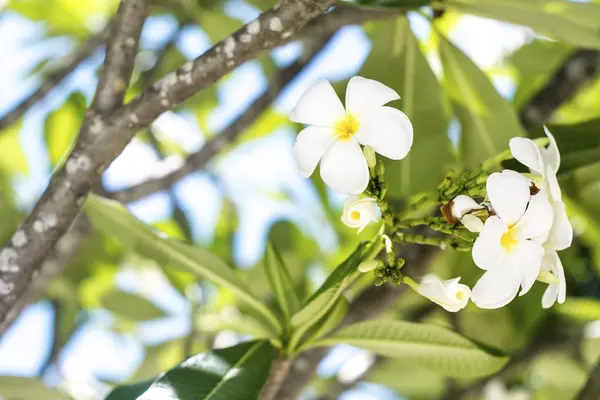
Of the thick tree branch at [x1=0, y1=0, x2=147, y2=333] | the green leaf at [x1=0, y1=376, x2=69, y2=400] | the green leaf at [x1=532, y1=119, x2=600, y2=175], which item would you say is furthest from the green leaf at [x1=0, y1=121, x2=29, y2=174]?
the green leaf at [x1=532, y1=119, x2=600, y2=175]

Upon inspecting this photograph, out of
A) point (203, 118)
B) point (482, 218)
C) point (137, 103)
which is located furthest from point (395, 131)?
point (203, 118)

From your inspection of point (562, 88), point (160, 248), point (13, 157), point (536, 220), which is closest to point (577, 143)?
point (536, 220)

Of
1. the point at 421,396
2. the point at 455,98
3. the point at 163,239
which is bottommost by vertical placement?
the point at 421,396

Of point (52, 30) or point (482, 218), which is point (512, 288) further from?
point (52, 30)

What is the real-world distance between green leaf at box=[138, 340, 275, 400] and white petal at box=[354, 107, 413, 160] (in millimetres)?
241

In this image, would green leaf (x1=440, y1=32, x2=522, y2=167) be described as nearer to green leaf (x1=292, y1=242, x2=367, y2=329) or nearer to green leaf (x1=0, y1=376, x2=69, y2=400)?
green leaf (x1=292, y1=242, x2=367, y2=329)

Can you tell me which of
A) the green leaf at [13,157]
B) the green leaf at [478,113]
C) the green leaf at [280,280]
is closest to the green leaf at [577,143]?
the green leaf at [478,113]

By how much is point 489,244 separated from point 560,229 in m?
0.09

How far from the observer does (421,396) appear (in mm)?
1278

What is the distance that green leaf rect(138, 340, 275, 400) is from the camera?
0.50m

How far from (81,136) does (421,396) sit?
98 cm

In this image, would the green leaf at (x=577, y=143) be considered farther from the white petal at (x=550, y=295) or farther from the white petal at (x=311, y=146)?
the white petal at (x=311, y=146)

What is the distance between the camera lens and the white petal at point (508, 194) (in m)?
0.42

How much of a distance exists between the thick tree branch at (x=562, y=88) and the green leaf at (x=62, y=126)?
755mm
